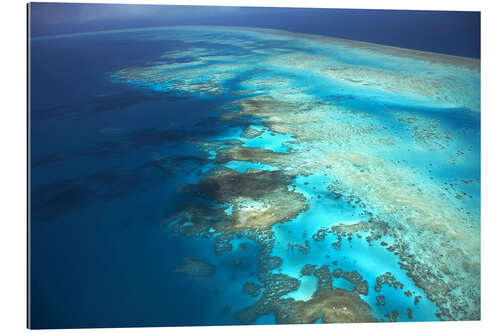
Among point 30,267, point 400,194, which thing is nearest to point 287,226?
point 400,194

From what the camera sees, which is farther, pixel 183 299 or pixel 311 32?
pixel 311 32

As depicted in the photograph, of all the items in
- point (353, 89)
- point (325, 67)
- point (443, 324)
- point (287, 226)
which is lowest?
point (443, 324)

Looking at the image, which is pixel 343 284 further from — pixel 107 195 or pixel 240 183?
pixel 107 195

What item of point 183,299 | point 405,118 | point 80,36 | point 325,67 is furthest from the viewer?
point 325,67

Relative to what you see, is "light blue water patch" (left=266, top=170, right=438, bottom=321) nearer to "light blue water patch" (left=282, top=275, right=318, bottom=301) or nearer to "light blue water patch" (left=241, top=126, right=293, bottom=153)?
"light blue water patch" (left=282, top=275, right=318, bottom=301)

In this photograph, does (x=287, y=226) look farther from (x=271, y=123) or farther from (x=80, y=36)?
(x=80, y=36)

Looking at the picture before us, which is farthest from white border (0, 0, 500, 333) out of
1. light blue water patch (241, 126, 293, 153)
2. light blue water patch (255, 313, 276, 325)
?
light blue water patch (241, 126, 293, 153)
